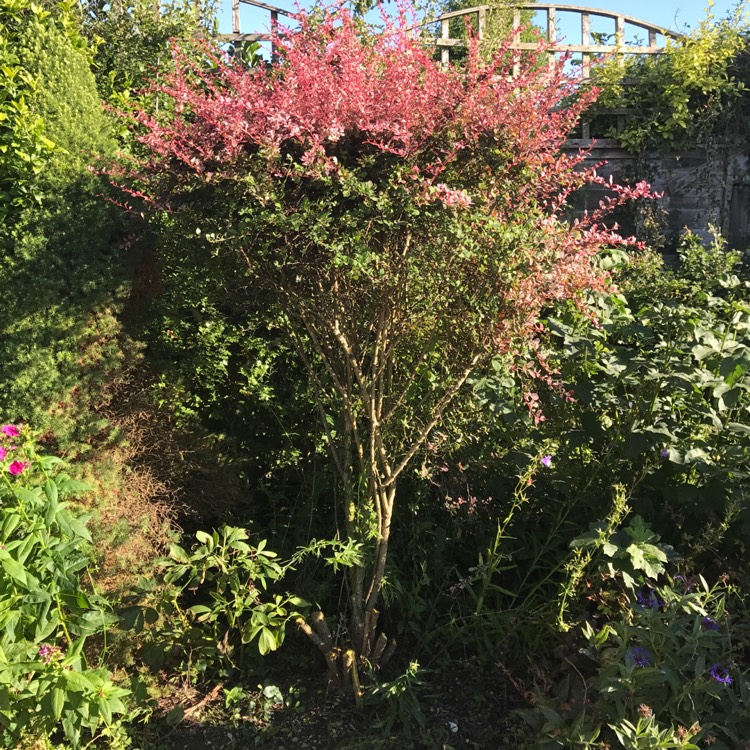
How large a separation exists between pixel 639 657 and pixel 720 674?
0.24m

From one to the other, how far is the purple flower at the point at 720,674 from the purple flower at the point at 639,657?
17 cm

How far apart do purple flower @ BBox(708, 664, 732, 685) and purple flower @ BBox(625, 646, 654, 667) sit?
17 cm

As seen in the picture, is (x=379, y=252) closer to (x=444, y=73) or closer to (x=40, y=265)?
(x=444, y=73)

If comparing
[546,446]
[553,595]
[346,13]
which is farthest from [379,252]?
[553,595]

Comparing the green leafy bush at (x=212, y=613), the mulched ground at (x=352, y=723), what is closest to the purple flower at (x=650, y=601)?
the mulched ground at (x=352, y=723)

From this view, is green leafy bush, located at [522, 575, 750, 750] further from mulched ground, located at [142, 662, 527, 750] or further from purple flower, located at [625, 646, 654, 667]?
mulched ground, located at [142, 662, 527, 750]

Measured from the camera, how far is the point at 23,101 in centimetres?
312

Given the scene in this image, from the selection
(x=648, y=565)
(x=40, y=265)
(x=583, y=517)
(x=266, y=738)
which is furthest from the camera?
(x=583, y=517)

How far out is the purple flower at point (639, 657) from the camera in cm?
208

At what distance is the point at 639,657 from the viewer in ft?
6.95

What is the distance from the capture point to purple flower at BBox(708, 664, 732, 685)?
2.04m

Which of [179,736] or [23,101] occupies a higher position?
[23,101]

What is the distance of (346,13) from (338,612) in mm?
2343

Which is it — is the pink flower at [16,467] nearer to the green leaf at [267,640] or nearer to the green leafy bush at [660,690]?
the green leaf at [267,640]
